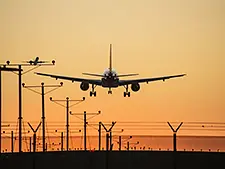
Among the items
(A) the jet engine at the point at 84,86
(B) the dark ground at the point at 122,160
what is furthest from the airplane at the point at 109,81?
(B) the dark ground at the point at 122,160

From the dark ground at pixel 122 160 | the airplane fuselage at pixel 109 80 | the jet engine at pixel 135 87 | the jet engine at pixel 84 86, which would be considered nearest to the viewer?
the dark ground at pixel 122 160

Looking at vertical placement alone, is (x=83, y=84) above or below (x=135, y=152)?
above

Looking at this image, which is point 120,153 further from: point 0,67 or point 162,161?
point 0,67

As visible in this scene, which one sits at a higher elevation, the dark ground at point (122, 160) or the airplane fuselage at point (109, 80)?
the airplane fuselage at point (109, 80)

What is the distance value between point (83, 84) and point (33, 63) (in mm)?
50262

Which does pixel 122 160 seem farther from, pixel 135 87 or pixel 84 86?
pixel 135 87

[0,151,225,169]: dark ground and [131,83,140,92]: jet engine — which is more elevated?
[131,83,140,92]: jet engine

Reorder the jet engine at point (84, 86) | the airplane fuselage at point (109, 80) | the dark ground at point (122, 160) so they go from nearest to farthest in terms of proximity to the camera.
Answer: the dark ground at point (122, 160)
the airplane fuselage at point (109, 80)
the jet engine at point (84, 86)

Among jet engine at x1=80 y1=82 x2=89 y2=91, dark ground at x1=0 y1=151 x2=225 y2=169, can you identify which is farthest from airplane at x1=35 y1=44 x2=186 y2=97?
dark ground at x1=0 y1=151 x2=225 y2=169

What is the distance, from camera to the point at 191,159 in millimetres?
66188

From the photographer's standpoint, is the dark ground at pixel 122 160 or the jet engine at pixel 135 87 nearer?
the dark ground at pixel 122 160

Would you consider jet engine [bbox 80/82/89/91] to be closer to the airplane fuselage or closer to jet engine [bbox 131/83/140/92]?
the airplane fuselage

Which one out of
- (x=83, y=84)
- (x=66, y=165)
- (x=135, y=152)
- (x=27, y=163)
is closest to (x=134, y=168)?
(x=135, y=152)

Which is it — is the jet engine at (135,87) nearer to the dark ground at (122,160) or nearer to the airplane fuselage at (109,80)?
the airplane fuselage at (109,80)
